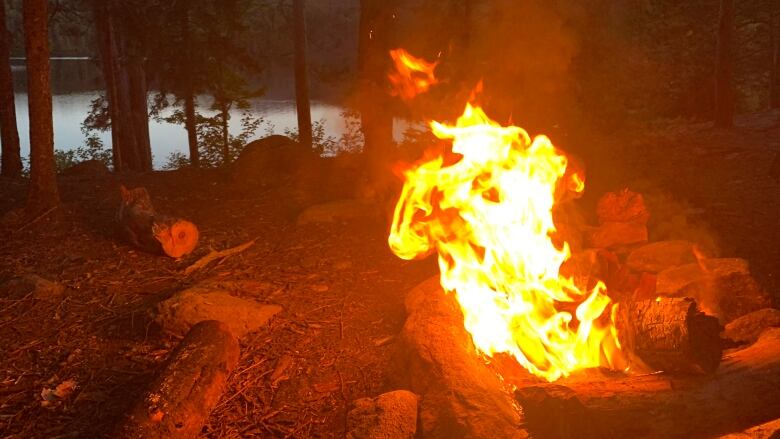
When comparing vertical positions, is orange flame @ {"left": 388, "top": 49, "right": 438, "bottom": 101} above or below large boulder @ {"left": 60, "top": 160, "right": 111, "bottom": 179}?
above

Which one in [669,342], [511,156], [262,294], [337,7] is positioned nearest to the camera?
[669,342]

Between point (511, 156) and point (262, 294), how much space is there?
9.23 feet

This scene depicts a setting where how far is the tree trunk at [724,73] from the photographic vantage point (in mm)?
14797

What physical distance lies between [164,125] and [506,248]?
43646mm

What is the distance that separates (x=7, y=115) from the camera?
12.1 metres

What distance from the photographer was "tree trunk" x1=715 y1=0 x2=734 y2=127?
48.5 feet

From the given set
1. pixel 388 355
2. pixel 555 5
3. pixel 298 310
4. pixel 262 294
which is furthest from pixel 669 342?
pixel 555 5

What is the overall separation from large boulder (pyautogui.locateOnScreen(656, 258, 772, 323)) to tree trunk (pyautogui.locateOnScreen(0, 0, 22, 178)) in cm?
1234

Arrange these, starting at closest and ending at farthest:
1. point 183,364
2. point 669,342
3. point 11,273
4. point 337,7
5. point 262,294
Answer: point 669,342
point 183,364
point 262,294
point 11,273
point 337,7

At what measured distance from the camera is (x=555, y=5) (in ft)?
34.2

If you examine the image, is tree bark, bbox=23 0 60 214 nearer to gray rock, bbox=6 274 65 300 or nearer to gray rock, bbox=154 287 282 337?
gray rock, bbox=6 274 65 300

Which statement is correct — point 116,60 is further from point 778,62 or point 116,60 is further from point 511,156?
point 778,62

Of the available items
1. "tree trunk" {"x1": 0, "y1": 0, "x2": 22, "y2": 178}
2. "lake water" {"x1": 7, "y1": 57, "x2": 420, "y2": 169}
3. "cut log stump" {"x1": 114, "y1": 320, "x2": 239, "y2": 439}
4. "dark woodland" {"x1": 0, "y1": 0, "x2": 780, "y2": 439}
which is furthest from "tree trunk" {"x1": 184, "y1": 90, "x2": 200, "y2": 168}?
"cut log stump" {"x1": 114, "y1": 320, "x2": 239, "y2": 439}

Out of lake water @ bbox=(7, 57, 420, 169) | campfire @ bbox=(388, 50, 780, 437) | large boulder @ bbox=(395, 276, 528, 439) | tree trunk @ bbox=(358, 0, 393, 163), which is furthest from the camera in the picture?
lake water @ bbox=(7, 57, 420, 169)
